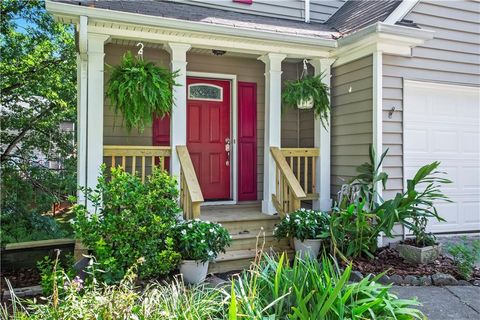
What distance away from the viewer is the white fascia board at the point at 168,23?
3648mm

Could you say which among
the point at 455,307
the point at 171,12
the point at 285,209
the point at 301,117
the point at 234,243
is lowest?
the point at 455,307

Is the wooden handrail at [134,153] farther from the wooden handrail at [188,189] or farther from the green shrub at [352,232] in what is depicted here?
the green shrub at [352,232]

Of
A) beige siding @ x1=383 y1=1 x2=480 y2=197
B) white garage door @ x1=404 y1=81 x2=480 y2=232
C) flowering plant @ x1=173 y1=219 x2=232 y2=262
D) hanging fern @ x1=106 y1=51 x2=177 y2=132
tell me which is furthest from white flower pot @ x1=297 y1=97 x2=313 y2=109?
flowering plant @ x1=173 y1=219 x2=232 y2=262

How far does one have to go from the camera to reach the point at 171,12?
4.67 metres

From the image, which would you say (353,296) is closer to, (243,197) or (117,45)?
(243,197)

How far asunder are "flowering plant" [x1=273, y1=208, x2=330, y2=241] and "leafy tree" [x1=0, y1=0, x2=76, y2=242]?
381 cm

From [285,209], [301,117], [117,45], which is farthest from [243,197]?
[117,45]

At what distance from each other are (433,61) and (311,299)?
3.96m

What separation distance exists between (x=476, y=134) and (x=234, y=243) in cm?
372

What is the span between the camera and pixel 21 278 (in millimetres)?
4230

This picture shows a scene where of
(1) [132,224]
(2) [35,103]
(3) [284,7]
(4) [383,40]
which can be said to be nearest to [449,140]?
(4) [383,40]

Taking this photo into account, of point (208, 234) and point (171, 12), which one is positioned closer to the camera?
point (208, 234)

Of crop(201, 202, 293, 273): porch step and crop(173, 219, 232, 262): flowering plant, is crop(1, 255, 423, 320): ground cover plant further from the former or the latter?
crop(201, 202, 293, 273): porch step

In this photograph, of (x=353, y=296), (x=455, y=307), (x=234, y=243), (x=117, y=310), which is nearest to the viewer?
(x=117, y=310)
